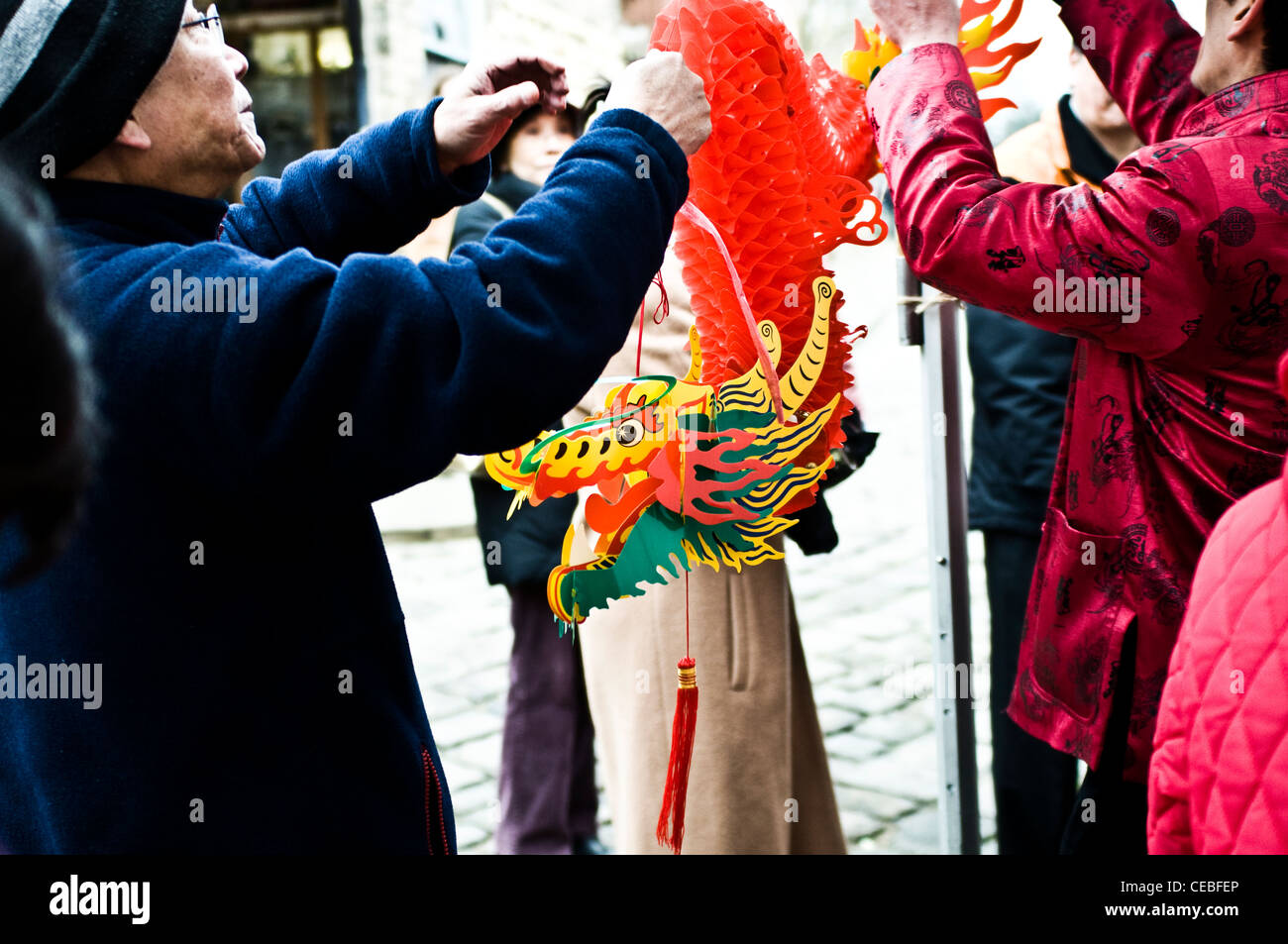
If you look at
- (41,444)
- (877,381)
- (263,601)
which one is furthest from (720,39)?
(877,381)

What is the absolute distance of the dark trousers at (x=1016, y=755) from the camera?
2.45m

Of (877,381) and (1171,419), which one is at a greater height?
(877,381)

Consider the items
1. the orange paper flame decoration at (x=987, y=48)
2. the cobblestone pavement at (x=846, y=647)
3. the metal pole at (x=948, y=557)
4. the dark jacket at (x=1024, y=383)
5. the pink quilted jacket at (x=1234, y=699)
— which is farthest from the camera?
the cobblestone pavement at (x=846, y=647)

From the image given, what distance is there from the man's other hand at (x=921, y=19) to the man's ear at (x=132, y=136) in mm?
987

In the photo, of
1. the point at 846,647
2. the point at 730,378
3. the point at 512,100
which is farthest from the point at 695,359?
the point at 846,647

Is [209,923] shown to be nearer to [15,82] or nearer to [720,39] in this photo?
[15,82]

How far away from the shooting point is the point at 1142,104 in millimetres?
1696

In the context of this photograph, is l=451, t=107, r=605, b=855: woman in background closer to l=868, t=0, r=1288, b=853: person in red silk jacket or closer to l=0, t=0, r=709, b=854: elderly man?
l=868, t=0, r=1288, b=853: person in red silk jacket

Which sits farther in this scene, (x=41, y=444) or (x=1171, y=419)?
(x=1171, y=419)

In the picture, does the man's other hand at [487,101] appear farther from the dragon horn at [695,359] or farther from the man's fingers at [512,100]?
the dragon horn at [695,359]

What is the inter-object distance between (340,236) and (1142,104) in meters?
1.20

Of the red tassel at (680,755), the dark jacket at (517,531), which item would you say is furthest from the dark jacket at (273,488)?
the dark jacket at (517,531)

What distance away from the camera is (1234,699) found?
1.00m

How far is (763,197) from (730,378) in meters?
0.27
